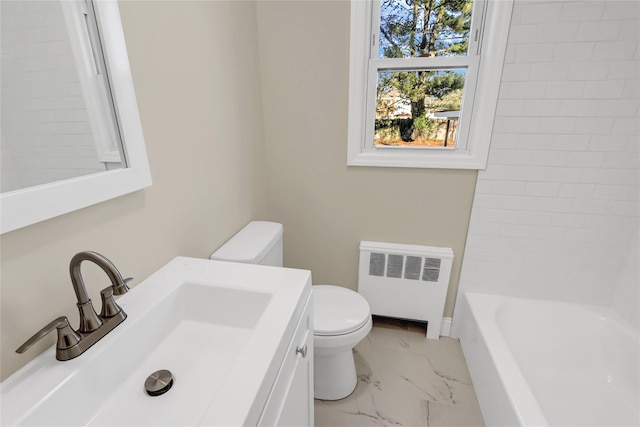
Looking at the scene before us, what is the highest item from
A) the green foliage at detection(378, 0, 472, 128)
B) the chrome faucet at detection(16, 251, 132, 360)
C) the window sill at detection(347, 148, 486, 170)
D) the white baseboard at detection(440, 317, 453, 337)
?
the green foliage at detection(378, 0, 472, 128)

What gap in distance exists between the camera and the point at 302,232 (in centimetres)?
202

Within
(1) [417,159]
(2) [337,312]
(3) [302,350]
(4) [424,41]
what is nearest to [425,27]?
(4) [424,41]

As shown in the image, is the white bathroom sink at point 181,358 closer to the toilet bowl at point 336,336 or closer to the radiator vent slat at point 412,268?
the toilet bowl at point 336,336

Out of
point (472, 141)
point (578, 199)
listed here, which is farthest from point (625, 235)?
point (472, 141)

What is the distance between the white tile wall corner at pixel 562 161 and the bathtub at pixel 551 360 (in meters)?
0.12

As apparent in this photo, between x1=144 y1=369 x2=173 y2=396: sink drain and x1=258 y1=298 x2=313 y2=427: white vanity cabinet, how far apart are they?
0.81 ft

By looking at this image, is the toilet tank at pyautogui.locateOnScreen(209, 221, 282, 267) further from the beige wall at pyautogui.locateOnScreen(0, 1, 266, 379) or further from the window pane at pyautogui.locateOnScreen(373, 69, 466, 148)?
the window pane at pyautogui.locateOnScreen(373, 69, 466, 148)

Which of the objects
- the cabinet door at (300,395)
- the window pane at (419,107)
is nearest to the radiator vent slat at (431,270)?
the window pane at (419,107)

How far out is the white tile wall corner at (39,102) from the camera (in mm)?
625

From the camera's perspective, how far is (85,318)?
2.29ft

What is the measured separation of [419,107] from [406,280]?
1.00 metres

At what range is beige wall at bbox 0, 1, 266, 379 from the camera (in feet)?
2.26

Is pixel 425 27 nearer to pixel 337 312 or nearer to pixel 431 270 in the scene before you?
pixel 431 270

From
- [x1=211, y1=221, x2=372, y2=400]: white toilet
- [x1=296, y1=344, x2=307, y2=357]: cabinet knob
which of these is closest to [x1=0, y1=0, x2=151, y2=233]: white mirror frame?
[x1=211, y1=221, x2=372, y2=400]: white toilet
